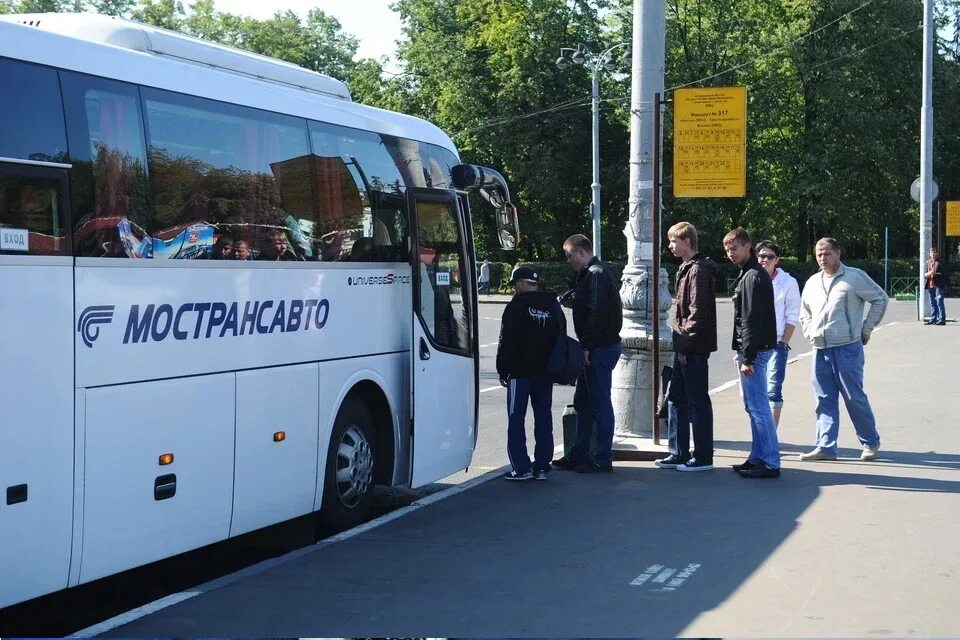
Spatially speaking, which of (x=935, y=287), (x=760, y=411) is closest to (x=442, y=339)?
(x=760, y=411)

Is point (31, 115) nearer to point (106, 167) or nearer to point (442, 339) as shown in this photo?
point (106, 167)

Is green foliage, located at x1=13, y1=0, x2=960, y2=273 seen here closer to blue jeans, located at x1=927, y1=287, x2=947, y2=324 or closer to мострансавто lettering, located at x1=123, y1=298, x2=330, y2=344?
blue jeans, located at x1=927, y1=287, x2=947, y2=324

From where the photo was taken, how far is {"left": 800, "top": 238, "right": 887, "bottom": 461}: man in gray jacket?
11.3 meters

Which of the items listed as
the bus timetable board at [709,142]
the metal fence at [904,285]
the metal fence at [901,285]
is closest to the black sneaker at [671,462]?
the bus timetable board at [709,142]

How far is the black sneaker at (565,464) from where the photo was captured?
434 inches

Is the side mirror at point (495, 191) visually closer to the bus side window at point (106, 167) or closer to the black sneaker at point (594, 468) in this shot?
the black sneaker at point (594, 468)

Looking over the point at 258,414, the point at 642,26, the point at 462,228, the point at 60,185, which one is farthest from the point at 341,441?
the point at 642,26

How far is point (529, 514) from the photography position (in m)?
9.09

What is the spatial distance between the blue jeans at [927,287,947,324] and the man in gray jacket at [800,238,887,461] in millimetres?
21572

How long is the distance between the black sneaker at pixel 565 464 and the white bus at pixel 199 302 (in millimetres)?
996

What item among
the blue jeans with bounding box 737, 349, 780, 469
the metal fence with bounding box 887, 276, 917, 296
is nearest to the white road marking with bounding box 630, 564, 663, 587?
the blue jeans with bounding box 737, 349, 780, 469

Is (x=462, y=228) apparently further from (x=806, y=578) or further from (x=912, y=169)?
(x=912, y=169)

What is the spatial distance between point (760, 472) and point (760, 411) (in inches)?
20.5

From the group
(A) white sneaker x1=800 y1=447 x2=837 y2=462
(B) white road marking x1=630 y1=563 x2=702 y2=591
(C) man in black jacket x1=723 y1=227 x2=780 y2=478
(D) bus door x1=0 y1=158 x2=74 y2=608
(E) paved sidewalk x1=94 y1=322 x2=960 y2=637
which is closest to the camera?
(D) bus door x1=0 y1=158 x2=74 y2=608
